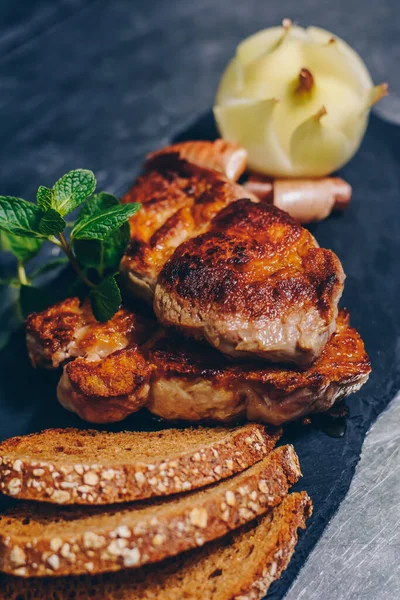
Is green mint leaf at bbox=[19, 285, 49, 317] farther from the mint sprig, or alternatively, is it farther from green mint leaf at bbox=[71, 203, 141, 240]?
green mint leaf at bbox=[71, 203, 141, 240]

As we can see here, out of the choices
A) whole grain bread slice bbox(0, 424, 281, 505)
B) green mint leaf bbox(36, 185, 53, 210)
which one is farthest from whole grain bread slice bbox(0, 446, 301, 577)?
green mint leaf bbox(36, 185, 53, 210)

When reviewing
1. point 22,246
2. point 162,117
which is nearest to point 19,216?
point 22,246

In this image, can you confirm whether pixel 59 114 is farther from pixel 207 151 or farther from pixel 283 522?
pixel 283 522

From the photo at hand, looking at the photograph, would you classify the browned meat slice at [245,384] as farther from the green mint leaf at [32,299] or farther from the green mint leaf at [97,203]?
the green mint leaf at [32,299]

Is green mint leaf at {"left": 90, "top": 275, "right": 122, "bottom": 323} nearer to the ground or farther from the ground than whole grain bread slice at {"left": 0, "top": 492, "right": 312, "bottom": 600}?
farther from the ground

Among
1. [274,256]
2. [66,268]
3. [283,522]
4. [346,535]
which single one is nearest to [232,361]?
[274,256]

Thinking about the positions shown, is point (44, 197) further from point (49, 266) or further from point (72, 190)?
point (49, 266)
